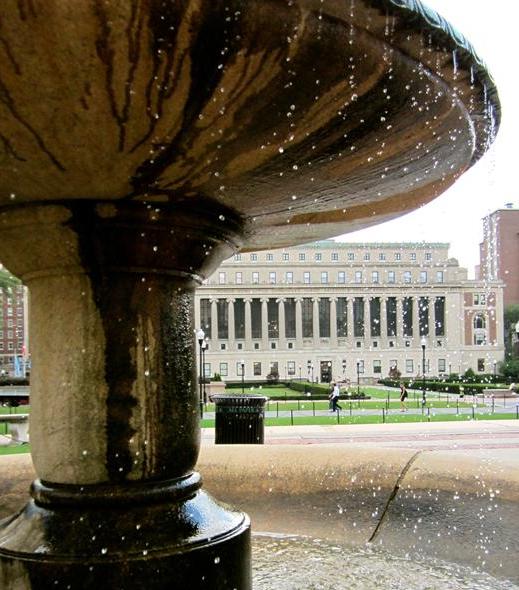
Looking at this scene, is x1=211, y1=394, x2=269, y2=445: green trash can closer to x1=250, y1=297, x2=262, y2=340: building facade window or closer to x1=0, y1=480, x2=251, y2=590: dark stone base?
x1=0, y1=480, x2=251, y2=590: dark stone base

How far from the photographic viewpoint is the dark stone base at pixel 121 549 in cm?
250

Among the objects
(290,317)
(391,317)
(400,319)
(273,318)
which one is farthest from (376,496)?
(391,317)

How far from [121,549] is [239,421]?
642 cm

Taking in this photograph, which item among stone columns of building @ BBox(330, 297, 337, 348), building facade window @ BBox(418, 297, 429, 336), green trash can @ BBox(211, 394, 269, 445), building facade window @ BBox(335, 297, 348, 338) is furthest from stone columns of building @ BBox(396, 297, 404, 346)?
green trash can @ BBox(211, 394, 269, 445)

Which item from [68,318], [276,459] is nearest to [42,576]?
[68,318]

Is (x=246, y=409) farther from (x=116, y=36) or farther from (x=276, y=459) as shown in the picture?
(x=116, y=36)

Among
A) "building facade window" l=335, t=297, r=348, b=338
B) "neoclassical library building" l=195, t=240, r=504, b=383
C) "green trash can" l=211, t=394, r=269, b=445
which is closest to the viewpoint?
"green trash can" l=211, t=394, r=269, b=445

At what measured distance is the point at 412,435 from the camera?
17672 millimetres

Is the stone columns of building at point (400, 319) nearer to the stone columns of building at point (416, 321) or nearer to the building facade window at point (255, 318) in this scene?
the stone columns of building at point (416, 321)

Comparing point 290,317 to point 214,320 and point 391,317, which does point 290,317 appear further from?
point 391,317

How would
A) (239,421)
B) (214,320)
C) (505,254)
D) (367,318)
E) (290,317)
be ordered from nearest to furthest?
(239,421) < (367,318) < (214,320) < (505,254) < (290,317)

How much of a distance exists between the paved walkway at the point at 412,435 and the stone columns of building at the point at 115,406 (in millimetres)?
11706

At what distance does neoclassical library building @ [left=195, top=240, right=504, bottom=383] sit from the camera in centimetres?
8956

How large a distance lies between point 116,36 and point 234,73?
34 centimetres
